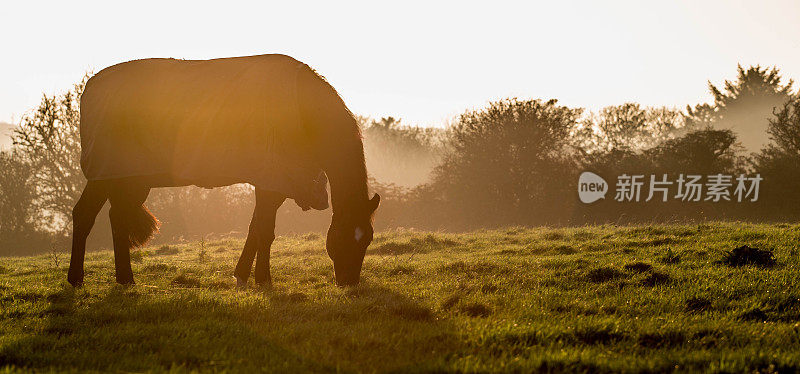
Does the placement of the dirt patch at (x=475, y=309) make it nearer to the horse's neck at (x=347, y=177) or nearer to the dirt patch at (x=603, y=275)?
the horse's neck at (x=347, y=177)

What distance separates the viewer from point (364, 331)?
16.1 ft

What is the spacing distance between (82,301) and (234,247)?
9.60m

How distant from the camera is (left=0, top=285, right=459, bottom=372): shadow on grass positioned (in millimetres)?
4059

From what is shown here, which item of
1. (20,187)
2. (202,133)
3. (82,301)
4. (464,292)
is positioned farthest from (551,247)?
(20,187)

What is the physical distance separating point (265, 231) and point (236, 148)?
121cm

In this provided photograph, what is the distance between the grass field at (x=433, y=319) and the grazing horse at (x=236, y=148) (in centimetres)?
81

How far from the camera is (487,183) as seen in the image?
1103 inches

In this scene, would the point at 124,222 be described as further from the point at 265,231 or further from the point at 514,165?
the point at 514,165

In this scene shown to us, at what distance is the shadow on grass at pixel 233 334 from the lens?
4.06 m

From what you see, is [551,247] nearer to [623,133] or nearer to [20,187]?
[20,187]

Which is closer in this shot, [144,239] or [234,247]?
[144,239]

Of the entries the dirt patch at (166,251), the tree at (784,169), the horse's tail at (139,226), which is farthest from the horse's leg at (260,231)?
the tree at (784,169)

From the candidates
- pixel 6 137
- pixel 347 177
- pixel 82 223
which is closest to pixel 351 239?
pixel 347 177

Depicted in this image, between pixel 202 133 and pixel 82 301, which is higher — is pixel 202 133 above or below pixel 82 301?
above
